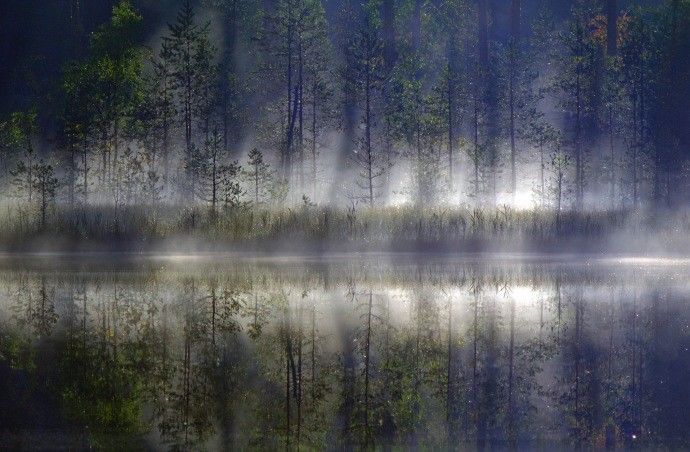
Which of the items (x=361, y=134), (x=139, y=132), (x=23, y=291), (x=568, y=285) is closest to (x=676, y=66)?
(x=361, y=134)

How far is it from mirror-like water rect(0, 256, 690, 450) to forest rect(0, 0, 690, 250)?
64.1 feet

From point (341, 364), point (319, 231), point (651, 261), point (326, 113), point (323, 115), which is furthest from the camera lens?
point (323, 115)

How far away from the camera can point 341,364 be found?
10.4 metres

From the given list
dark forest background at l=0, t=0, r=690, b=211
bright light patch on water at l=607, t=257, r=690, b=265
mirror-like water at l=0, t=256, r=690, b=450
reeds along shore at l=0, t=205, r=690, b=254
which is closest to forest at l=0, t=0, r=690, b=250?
dark forest background at l=0, t=0, r=690, b=211

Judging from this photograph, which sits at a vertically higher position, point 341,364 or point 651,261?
point 651,261

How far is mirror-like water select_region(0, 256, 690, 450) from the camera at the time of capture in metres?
7.68

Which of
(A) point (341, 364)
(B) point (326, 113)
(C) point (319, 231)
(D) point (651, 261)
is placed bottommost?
A: (A) point (341, 364)

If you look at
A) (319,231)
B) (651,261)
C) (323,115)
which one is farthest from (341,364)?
(323,115)

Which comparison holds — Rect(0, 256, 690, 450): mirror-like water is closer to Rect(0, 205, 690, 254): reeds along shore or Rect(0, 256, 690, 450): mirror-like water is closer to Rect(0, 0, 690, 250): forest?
Rect(0, 205, 690, 254): reeds along shore

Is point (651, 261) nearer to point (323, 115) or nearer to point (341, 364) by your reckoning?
point (341, 364)

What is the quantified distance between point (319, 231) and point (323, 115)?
2308 centimetres

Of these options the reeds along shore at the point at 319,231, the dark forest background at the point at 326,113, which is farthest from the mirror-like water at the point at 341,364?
the dark forest background at the point at 326,113

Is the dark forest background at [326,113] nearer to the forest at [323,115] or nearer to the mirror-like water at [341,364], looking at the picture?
the forest at [323,115]

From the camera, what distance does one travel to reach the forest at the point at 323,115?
45688 millimetres
